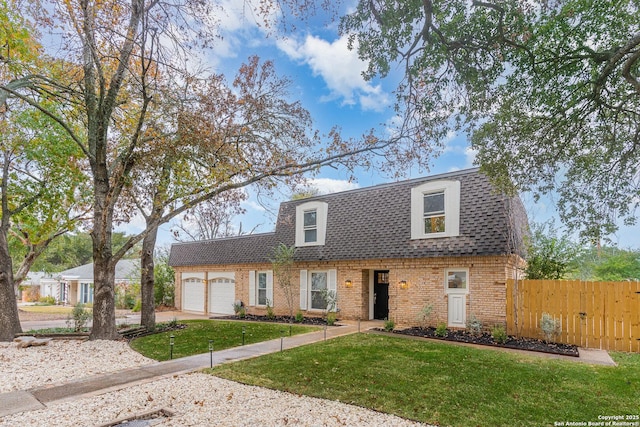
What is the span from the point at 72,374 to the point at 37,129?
8.25 metres

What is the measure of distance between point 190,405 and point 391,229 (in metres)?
9.84

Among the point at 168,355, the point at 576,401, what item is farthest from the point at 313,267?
the point at 576,401

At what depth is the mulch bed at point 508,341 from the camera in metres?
8.97

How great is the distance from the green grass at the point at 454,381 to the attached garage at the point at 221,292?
1096 cm

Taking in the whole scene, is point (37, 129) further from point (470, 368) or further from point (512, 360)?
point (512, 360)

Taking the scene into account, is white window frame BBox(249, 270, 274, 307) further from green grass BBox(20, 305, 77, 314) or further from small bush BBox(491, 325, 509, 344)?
green grass BBox(20, 305, 77, 314)

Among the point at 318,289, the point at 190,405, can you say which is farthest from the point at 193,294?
the point at 190,405

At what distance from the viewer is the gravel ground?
4773mm

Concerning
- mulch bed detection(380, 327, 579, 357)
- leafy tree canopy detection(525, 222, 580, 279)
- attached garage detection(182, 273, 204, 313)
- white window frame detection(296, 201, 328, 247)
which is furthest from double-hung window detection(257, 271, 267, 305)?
leafy tree canopy detection(525, 222, 580, 279)

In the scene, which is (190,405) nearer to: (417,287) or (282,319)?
(417,287)

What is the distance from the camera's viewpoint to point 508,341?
10.0 metres

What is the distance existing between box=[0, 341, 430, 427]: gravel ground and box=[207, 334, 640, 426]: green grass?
1.16ft

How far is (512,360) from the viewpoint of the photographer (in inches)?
307

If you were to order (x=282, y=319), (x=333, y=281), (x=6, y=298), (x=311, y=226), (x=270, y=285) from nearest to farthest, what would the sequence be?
1. (x=6, y=298)
2. (x=333, y=281)
3. (x=282, y=319)
4. (x=311, y=226)
5. (x=270, y=285)
